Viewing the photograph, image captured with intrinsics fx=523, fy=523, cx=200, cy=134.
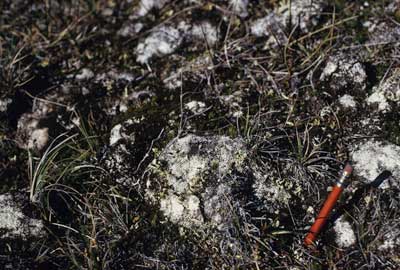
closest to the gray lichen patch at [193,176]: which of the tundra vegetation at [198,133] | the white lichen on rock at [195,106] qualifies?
the tundra vegetation at [198,133]

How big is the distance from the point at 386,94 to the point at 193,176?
3.93 ft

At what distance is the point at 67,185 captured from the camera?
281 centimetres

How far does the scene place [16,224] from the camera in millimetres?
2688

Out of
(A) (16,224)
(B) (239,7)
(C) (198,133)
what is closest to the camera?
(A) (16,224)

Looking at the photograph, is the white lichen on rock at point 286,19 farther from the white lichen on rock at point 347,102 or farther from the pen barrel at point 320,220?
the pen barrel at point 320,220

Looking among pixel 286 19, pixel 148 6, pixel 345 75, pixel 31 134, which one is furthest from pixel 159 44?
pixel 345 75

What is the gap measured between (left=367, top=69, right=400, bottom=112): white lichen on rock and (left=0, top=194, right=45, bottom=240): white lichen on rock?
1.93 meters

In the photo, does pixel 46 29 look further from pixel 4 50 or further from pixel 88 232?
pixel 88 232

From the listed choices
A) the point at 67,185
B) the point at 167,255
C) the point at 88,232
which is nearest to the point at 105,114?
the point at 67,185

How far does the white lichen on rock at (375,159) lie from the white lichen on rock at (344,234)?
0.89ft

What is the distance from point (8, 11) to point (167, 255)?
2251mm

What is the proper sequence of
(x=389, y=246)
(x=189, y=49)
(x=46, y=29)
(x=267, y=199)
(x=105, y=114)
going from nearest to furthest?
(x=389, y=246) < (x=267, y=199) < (x=105, y=114) < (x=189, y=49) < (x=46, y=29)

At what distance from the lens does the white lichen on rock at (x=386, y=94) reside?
293 cm

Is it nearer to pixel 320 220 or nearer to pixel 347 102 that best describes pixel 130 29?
pixel 347 102
